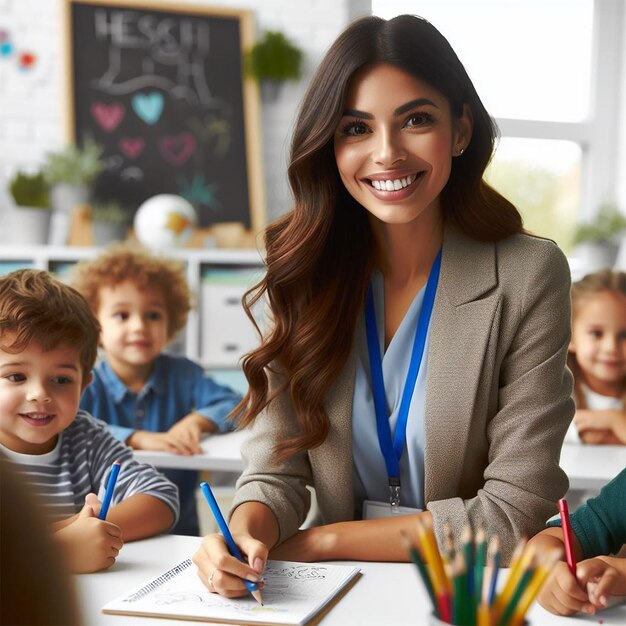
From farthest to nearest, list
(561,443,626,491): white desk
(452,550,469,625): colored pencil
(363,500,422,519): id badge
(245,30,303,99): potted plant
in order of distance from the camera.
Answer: (245,30,303,99): potted plant → (561,443,626,491): white desk → (363,500,422,519): id badge → (452,550,469,625): colored pencil

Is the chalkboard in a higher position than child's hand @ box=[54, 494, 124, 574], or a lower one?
higher

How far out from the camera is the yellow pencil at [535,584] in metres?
0.67

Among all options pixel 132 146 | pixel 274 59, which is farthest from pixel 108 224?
pixel 274 59

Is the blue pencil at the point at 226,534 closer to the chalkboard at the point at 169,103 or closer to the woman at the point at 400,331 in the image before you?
the woman at the point at 400,331

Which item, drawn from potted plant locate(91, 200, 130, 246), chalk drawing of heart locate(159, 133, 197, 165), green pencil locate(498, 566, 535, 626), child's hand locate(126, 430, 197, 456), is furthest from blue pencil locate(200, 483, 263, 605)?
chalk drawing of heart locate(159, 133, 197, 165)

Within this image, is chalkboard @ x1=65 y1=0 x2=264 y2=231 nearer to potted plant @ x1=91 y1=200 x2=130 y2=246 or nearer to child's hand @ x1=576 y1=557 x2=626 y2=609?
potted plant @ x1=91 y1=200 x2=130 y2=246

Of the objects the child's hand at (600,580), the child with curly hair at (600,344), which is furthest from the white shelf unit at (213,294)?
the child's hand at (600,580)

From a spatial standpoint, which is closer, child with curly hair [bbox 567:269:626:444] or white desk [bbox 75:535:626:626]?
white desk [bbox 75:535:626:626]

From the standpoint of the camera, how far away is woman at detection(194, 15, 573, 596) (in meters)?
1.38

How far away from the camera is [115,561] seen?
1.25 metres

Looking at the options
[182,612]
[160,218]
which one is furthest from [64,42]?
[182,612]

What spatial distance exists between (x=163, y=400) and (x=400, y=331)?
1376 mm

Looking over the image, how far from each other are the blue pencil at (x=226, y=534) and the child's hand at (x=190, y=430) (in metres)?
1.30

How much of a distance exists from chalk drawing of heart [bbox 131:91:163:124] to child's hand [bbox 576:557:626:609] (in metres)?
3.40
